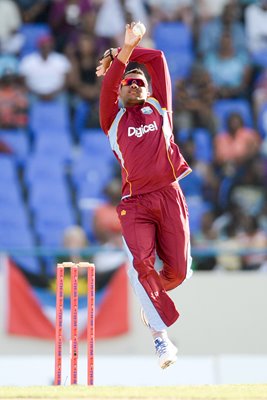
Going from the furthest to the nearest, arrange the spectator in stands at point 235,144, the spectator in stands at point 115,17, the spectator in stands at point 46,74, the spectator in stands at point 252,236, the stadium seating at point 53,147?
the spectator in stands at point 115,17 → the spectator in stands at point 46,74 → the stadium seating at point 53,147 → the spectator in stands at point 235,144 → the spectator in stands at point 252,236

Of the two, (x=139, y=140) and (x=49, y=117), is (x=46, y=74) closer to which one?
(x=49, y=117)

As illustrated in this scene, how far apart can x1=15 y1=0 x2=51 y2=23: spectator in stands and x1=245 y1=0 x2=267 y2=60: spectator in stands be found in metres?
2.73

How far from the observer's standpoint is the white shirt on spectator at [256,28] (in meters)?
17.0

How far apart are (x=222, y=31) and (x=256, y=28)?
1.55 feet

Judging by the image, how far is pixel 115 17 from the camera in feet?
56.0

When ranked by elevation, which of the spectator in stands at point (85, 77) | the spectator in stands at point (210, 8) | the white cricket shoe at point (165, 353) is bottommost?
the white cricket shoe at point (165, 353)

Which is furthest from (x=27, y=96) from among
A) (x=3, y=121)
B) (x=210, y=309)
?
(x=210, y=309)

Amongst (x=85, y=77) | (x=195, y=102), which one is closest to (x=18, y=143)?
(x=85, y=77)

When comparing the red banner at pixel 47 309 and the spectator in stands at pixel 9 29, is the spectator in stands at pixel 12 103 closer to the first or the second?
the spectator in stands at pixel 9 29

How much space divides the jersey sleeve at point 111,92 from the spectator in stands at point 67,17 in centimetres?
806

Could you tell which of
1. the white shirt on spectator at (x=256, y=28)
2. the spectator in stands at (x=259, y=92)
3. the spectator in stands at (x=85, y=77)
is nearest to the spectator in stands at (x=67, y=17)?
the spectator in stands at (x=85, y=77)

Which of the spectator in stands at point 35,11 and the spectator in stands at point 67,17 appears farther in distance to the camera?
the spectator in stands at point 35,11

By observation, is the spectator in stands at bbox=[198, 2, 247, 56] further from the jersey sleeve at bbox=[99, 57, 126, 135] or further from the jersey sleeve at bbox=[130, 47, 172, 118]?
the jersey sleeve at bbox=[99, 57, 126, 135]

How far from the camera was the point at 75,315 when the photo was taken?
29.3ft
